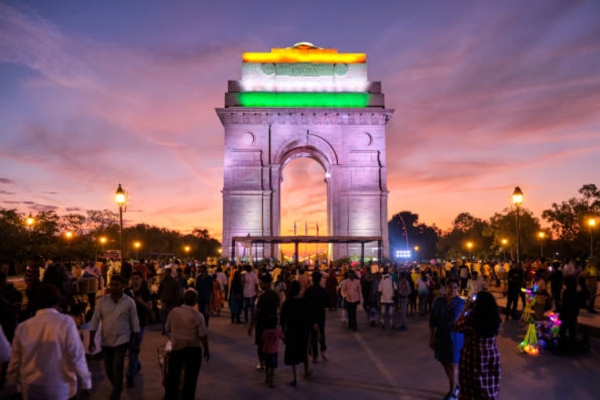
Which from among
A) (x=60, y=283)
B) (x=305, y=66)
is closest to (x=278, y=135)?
(x=305, y=66)

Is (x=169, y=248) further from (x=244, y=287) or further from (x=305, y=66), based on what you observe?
(x=244, y=287)

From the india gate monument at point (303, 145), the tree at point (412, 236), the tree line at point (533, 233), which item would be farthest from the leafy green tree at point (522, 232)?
the tree at point (412, 236)

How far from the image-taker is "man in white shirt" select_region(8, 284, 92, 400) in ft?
15.7

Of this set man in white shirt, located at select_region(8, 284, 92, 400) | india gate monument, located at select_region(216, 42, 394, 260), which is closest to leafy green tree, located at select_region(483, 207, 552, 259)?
india gate monument, located at select_region(216, 42, 394, 260)

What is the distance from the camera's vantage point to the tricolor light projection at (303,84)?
158 feet

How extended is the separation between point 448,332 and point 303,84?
42.4 metres

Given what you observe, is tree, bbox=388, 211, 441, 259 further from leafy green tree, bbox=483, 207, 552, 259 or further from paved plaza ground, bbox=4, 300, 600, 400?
paved plaza ground, bbox=4, 300, 600, 400

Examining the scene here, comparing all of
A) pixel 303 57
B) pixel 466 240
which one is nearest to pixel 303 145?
pixel 303 57

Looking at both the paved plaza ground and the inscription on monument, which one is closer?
the paved plaza ground

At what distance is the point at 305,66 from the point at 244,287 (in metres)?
35.7

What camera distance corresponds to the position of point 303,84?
48656 mm

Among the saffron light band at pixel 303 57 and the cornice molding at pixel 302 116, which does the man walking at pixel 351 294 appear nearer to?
the cornice molding at pixel 302 116

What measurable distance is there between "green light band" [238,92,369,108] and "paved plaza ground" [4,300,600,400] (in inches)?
1423

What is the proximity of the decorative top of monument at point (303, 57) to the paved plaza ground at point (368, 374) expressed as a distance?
39387 mm
